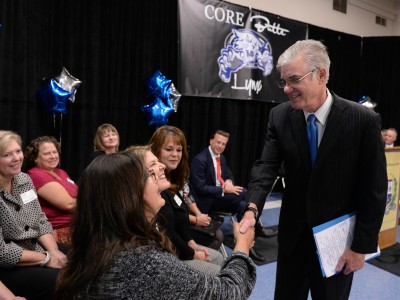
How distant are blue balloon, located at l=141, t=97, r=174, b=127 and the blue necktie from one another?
2.86 meters

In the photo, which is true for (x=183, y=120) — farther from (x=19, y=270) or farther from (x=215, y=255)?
(x=19, y=270)

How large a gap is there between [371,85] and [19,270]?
6966 mm

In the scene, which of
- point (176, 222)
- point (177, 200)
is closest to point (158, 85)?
point (177, 200)

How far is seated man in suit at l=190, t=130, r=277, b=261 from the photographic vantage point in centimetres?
351

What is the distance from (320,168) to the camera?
1.41 meters

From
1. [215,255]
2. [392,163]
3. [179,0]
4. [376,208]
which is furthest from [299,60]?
[179,0]

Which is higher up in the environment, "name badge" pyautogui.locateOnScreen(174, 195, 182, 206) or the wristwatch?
the wristwatch

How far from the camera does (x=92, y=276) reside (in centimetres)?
91

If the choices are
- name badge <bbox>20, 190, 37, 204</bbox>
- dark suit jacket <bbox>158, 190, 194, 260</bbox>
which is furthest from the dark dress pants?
name badge <bbox>20, 190, 37, 204</bbox>

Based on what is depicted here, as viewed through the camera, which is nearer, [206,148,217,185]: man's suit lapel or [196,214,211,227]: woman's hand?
[196,214,211,227]: woman's hand

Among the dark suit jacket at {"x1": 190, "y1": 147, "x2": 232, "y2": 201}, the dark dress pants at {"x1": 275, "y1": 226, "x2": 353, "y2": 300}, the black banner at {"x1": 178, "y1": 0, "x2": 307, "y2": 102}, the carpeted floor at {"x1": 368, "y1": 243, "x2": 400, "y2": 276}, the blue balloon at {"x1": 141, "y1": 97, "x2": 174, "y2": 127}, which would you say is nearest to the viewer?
the dark dress pants at {"x1": 275, "y1": 226, "x2": 353, "y2": 300}

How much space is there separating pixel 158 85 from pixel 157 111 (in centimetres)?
31

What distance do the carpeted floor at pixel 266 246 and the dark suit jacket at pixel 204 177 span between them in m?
0.57

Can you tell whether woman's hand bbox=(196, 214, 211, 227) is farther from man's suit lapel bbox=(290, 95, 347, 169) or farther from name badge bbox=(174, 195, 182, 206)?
man's suit lapel bbox=(290, 95, 347, 169)
